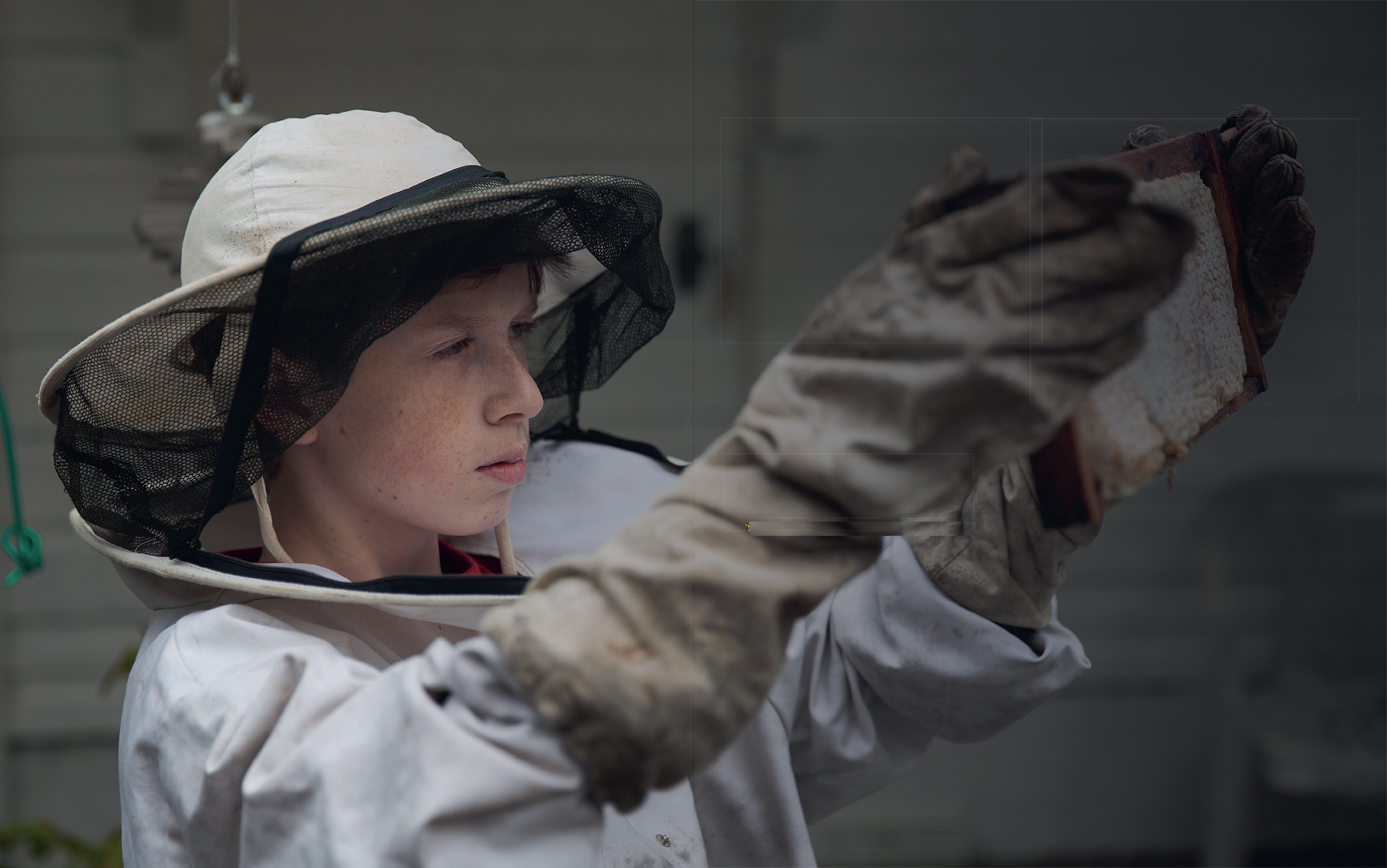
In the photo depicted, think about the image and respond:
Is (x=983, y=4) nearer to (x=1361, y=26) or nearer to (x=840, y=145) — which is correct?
(x=840, y=145)

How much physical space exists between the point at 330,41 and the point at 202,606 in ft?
7.45

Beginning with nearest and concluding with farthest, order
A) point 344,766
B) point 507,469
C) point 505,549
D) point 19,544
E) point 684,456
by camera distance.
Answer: point 344,766, point 507,469, point 505,549, point 19,544, point 684,456

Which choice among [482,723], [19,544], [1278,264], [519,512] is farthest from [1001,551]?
[19,544]

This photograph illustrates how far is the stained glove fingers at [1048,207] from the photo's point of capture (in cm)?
64

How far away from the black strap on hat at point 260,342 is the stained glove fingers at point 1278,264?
3.02ft

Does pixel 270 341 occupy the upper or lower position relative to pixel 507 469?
upper

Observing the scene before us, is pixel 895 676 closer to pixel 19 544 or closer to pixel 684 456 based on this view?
pixel 19 544

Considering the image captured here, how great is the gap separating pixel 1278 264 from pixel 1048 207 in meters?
0.56

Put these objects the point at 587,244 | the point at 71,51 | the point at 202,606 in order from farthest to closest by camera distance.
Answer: the point at 71,51
the point at 587,244
the point at 202,606

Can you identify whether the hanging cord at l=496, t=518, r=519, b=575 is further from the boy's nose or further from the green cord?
the green cord

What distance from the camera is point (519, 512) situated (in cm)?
158

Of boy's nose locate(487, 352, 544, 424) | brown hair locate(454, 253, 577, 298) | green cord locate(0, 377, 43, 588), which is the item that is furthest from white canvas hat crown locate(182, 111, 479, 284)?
green cord locate(0, 377, 43, 588)

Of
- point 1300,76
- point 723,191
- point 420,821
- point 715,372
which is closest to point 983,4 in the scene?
point 1300,76

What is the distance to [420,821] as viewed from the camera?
2.35ft
